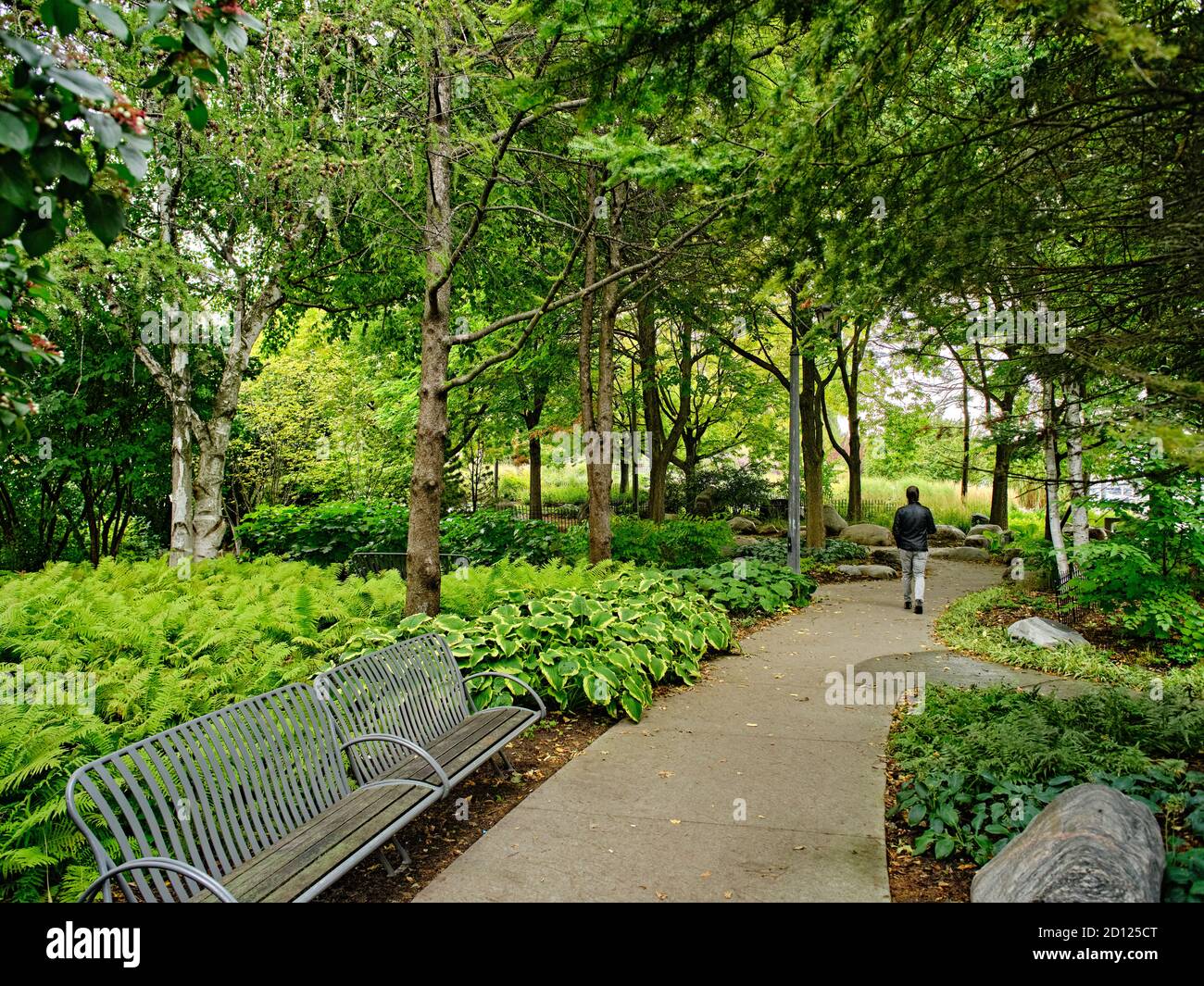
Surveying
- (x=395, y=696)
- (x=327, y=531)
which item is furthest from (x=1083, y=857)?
(x=327, y=531)

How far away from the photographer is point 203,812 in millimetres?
3307

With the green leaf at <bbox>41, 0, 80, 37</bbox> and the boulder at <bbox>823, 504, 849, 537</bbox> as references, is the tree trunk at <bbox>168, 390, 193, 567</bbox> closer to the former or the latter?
the green leaf at <bbox>41, 0, 80, 37</bbox>

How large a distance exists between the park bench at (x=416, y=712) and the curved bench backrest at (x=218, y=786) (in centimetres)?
28

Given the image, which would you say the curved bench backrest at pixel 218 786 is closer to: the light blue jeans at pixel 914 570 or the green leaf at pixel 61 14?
the green leaf at pixel 61 14

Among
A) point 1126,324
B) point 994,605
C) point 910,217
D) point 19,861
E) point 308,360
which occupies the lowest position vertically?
point 994,605

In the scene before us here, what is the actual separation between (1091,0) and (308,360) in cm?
2089

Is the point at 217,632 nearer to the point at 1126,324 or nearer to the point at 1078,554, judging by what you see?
A: the point at 1126,324

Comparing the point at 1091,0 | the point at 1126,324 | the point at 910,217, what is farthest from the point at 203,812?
the point at 1126,324

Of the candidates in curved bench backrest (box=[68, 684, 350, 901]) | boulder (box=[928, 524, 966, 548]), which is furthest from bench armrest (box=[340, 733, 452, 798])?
boulder (box=[928, 524, 966, 548])

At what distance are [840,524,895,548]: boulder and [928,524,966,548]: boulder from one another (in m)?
2.38

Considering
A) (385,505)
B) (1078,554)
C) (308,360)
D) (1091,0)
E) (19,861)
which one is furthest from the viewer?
Result: (308,360)

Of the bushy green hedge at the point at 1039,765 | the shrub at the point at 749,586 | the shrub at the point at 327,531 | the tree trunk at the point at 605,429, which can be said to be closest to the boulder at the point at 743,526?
the shrub at the point at 749,586

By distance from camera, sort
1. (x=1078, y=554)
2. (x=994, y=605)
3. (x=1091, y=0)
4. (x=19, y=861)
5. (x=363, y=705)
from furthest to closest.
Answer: (x=994, y=605) < (x=1078, y=554) < (x=363, y=705) < (x=19, y=861) < (x=1091, y=0)

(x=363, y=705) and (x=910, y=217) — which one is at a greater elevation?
(x=910, y=217)
